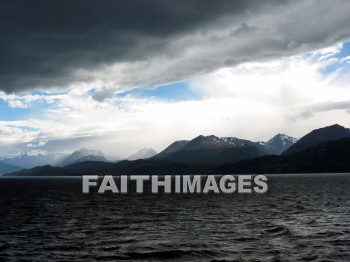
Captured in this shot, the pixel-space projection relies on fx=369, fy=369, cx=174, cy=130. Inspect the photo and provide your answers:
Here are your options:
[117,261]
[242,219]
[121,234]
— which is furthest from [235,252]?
[242,219]

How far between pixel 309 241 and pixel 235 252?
12.6m

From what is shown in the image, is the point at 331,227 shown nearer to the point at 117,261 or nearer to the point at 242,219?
the point at 242,219

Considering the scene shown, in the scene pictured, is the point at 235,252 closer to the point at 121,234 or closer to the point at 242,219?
the point at 121,234

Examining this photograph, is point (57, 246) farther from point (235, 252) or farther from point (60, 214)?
point (60, 214)

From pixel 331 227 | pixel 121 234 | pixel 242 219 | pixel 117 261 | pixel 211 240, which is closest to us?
pixel 117 261

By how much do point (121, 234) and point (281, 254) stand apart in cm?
2490

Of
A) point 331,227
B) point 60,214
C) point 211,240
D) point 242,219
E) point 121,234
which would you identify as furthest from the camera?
point 60,214

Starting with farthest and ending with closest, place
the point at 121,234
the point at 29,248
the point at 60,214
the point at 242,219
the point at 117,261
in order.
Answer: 1. the point at 60,214
2. the point at 242,219
3. the point at 121,234
4. the point at 29,248
5. the point at 117,261

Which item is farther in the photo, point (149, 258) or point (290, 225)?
point (290, 225)

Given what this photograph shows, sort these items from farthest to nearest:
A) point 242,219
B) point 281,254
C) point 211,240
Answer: point 242,219, point 211,240, point 281,254

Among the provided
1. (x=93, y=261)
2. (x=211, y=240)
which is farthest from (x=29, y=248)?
(x=211, y=240)

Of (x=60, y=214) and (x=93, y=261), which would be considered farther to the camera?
(x=60, y=214)

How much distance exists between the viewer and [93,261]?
40250 mm

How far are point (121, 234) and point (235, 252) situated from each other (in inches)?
789
